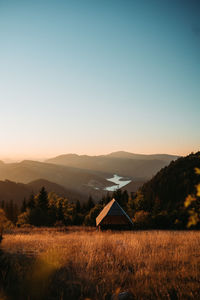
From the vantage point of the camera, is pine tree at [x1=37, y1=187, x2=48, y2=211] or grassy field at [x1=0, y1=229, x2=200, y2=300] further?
pine tree at [x1=37, y1=187, x2=48, y2=211]

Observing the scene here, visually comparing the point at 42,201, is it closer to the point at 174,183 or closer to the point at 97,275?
the point at 97,275

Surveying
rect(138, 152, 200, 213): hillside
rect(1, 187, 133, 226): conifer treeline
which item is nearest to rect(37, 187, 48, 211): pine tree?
rect(1, 187, 133, 226): conifer treeline

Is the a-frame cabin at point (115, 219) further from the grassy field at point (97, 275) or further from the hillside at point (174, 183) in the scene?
the hillside at point (174, 183)

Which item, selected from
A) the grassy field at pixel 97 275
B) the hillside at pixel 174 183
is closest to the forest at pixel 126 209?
the hillside at pixel 174 183

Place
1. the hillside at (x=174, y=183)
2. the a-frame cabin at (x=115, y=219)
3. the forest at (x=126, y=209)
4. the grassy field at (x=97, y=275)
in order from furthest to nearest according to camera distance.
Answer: the hillside at (x=174, y=183), the forest at (x=126, y=209), the a-frame cabin at (x=115, y=219), the grassy field at (x=97, y=275)

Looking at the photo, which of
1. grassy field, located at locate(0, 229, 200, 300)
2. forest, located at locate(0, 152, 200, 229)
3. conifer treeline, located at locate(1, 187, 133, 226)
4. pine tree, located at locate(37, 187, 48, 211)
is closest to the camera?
grassy field, located at locate(0, 229, 200, 300)

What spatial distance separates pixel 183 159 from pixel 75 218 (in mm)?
105124

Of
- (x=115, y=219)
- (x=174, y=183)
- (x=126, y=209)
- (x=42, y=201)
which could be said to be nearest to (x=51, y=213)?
(x=42, y=201)

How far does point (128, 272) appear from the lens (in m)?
5.16

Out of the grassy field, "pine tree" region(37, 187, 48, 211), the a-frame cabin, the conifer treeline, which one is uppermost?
the grassy field

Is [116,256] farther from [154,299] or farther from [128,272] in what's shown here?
[154,299]

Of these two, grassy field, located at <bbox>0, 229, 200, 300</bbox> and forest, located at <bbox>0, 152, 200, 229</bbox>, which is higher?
grassy field, located at <bbox>0, 229, 200, 300</bbox>

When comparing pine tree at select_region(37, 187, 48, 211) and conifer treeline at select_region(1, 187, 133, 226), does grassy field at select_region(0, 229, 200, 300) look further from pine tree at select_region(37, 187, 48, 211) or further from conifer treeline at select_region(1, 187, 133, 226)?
pine tree at select_region(37, 187, 48, 211)

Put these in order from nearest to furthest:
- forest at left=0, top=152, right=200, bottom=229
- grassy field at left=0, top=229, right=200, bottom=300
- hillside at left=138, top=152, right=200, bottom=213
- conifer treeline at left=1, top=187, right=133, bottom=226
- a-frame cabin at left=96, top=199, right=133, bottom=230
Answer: grassy field at left=0, top=229, right=200, bottom=300
a-frame cabin at left=96, top=199, right=133, bottom=230
forest at left=0, top=152, right=200, bottom=229
conifer treeline at left=1, top=187, right=133, bottom=226
hillside at left=138, top=152, right=200, bottom=213
